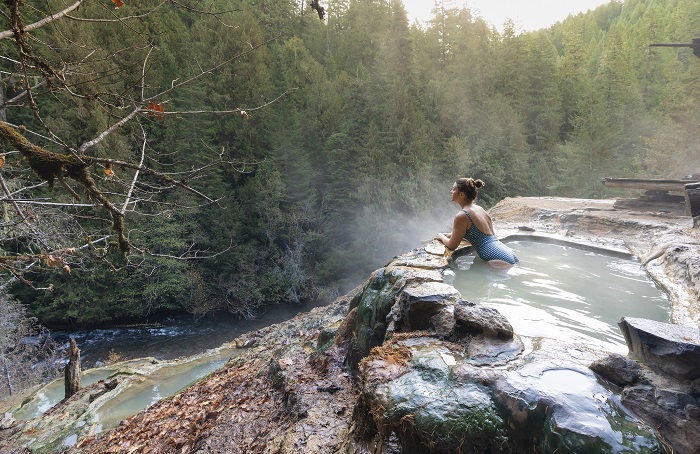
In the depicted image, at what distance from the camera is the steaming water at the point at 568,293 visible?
10.3 ft

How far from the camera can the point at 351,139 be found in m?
22.0

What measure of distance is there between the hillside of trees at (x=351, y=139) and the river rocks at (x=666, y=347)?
16.2 meters

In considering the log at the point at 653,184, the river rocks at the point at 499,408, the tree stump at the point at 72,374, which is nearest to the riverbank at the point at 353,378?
the river rocks at the point at 499,408

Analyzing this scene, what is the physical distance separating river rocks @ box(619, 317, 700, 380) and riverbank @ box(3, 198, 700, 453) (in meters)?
0.28

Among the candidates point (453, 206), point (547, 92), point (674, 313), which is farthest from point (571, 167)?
point (674, 313)

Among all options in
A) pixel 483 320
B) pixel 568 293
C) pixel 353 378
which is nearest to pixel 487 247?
pixel 568 293

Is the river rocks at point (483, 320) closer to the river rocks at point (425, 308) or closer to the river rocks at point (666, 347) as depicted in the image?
the river rocks at point (425, 308)

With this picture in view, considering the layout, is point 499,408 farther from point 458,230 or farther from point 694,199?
point 694,199

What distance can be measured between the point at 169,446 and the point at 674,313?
5405 mm

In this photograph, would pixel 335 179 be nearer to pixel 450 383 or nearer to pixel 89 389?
pixel 89 389

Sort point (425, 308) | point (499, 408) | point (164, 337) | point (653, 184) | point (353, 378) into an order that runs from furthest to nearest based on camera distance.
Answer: point (164, 337) → point (653, 184) → point (353, 378) → point (425, 308) → point (499, 408)

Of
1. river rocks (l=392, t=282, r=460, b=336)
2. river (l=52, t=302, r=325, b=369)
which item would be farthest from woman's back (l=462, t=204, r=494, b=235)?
river (l=52, t=302, r=325, b=369)

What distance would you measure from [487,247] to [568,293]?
1114mm

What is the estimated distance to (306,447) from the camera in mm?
2859
